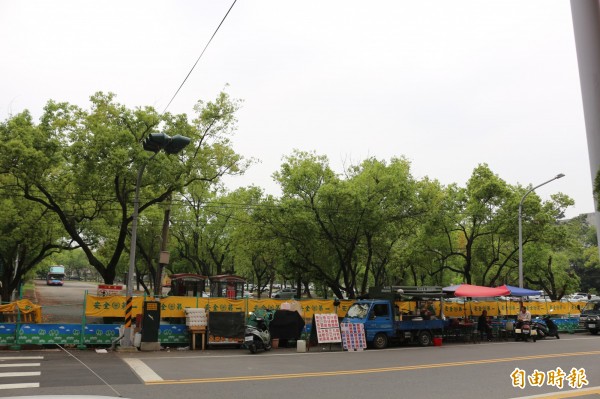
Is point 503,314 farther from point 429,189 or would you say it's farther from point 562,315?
point 429,189

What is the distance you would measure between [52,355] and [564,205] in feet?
107

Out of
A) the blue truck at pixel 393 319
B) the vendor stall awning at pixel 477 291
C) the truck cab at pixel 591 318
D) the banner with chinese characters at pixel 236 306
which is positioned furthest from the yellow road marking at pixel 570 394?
the truck cab at pixel 591 318

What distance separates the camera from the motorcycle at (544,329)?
2341 cm

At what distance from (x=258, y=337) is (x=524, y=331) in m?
13.7

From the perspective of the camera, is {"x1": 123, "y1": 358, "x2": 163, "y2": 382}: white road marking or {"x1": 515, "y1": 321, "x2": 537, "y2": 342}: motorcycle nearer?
{"x1": 123, "y1": 358, "x2": 163, "y2": 382}: white road marking

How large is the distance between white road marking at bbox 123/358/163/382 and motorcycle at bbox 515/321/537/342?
1783 cm

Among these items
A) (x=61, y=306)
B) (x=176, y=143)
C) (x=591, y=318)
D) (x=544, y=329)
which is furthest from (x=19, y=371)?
(x=591, y=318)

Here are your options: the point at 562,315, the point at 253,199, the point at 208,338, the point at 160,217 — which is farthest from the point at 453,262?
the point at 208,338

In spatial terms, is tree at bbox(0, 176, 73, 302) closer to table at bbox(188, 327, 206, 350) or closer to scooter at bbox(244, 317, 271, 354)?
table at bbox(188, 327, 206, 350)

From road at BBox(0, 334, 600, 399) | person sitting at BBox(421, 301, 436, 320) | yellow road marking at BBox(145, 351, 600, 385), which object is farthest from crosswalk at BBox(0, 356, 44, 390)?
person sitting at BBox(421, 301, 436, 320)

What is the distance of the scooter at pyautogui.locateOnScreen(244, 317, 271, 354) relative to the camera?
16266mm

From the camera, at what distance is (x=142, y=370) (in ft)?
38.8

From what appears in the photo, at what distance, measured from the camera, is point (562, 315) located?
1237 inches

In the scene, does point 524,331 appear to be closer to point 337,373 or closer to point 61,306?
point 337,373
